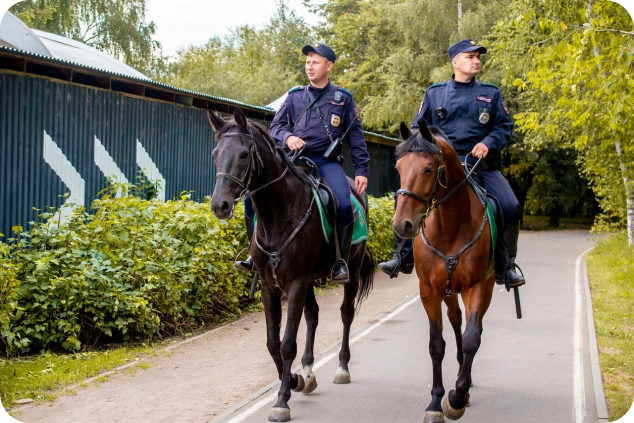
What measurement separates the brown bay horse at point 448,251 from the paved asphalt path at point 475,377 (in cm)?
49

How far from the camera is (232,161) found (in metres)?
5.00

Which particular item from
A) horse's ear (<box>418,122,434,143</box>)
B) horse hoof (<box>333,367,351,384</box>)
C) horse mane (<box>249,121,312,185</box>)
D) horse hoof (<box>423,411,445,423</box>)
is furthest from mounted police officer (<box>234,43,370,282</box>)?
horse hoof (<box>423,411,445,423</box>)

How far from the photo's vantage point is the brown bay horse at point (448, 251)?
16.3ft

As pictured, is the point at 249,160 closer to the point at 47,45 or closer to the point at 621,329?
the point at 621,329

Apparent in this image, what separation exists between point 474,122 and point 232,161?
248 cm

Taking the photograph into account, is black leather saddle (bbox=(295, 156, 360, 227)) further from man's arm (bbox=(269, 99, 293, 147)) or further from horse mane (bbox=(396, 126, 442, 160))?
horse mane (bbox=(396, 126, 442, 160))

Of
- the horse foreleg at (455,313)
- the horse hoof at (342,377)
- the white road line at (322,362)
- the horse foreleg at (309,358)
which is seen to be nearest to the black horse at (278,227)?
the horse foreleg at (309,358)

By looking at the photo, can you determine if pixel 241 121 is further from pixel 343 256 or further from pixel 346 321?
pixel 346 321

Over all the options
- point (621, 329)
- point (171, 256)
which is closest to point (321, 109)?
point (171, 256)

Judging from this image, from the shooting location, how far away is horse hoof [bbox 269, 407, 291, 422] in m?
5.34

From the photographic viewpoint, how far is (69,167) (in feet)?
36.6

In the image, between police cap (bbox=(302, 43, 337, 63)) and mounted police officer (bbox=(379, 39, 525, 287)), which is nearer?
mounted police officer (bbox=(379, 39, 525, 287))

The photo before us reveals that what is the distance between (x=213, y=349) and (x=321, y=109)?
3417mm

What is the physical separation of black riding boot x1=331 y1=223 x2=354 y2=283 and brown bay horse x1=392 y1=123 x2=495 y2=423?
0.79m
